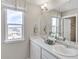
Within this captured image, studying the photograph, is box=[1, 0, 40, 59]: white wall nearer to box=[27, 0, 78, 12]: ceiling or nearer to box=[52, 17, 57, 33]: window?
box=[27, 0, 78, 12]: ceiling

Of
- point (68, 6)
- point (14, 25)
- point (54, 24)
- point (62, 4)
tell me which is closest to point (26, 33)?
point (14, 25)

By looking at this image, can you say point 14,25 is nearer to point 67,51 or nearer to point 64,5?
point 64,5

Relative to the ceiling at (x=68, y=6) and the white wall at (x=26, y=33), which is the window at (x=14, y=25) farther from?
the ceiling at (x=68, y=6)

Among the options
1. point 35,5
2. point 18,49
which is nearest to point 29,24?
point 35,5

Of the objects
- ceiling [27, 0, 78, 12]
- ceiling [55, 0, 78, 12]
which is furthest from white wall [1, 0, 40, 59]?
ceiling [55, 0, 78, 12]

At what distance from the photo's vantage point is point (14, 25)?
2840mm

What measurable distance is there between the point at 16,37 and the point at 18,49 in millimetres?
382

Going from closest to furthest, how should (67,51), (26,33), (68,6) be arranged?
(67,51) → (68,6) → (26,33)

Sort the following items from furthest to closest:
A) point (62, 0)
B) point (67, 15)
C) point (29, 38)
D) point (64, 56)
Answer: point (29, 38), point (62, 0), point (67, 15), point (64, 56)

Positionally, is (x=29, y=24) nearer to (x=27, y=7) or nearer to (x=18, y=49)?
(x=27, y=7)

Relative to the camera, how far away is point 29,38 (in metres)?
3.03

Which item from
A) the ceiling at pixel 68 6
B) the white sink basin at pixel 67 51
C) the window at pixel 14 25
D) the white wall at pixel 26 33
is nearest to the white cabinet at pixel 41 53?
the white sink basin at pixel 67 51

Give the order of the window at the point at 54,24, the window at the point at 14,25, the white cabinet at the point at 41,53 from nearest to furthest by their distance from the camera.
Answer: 1. the white cabinet at the point at 41,53
2. the window at the point at 54,24
3. the window at the point at 14,25

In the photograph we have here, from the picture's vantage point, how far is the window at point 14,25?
268 cm
